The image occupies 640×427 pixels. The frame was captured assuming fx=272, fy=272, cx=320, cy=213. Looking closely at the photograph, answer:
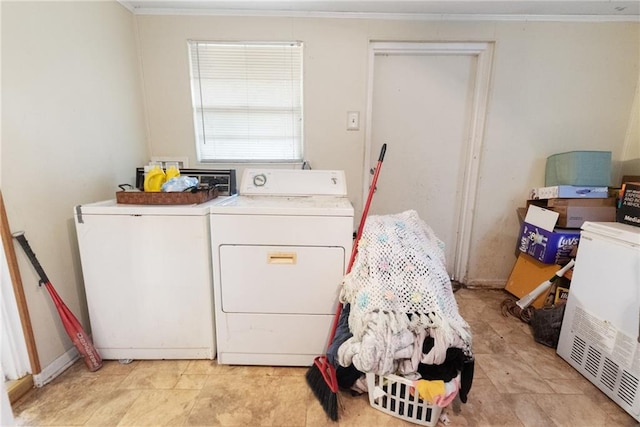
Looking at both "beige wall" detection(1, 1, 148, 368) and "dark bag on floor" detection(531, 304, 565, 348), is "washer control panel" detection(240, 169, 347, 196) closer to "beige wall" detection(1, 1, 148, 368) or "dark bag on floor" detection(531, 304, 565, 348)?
"beige wall" detection(1, 1, 148, 368)

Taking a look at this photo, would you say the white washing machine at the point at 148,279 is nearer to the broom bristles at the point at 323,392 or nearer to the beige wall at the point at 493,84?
the broom bristles at the point at 323,392

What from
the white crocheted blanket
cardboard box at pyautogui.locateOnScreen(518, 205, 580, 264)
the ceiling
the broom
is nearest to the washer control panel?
the broom

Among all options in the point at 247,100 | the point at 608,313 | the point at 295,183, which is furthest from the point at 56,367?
the point at 608,313

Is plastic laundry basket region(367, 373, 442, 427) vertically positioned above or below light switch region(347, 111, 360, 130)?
below

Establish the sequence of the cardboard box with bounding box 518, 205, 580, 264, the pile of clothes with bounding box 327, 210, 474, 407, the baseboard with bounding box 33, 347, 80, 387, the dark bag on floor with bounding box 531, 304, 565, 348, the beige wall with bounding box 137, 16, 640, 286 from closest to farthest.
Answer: the pile of clothes with bounding box 327, 210, 474, 407 → the baseboard with bounding box 33, 347, 80, 387 → the dark bag on floor with bounding box 531, 304, 565, 348 → the cardboard box with bounding box 518, 205, 580, 264 → the beige wall with bounding box 137, 16, 640, 286

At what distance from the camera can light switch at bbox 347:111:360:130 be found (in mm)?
2221

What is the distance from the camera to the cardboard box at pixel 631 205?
57.2 inches

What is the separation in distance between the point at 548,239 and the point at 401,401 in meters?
1.66

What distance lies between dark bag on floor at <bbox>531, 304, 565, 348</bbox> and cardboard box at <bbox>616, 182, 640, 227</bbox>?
616 millimetres

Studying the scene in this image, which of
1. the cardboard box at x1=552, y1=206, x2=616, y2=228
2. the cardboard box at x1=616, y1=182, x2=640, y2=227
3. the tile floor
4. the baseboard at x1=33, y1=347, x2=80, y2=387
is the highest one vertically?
the cardboard box at x1=616, y1=182, x2=640, y2=227

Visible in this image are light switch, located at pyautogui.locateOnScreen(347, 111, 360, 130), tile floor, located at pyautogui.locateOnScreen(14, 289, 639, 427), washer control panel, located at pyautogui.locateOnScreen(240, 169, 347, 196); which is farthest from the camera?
light switch, located at pyautogui.locateOnScreen(347, 111, 360, 130)

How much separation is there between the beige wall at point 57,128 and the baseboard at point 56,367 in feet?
0.12

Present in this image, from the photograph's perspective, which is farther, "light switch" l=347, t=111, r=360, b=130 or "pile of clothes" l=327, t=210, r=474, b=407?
"light switch" l=347, t=111, r=360, b=130

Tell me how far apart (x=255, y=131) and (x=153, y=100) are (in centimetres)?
83
